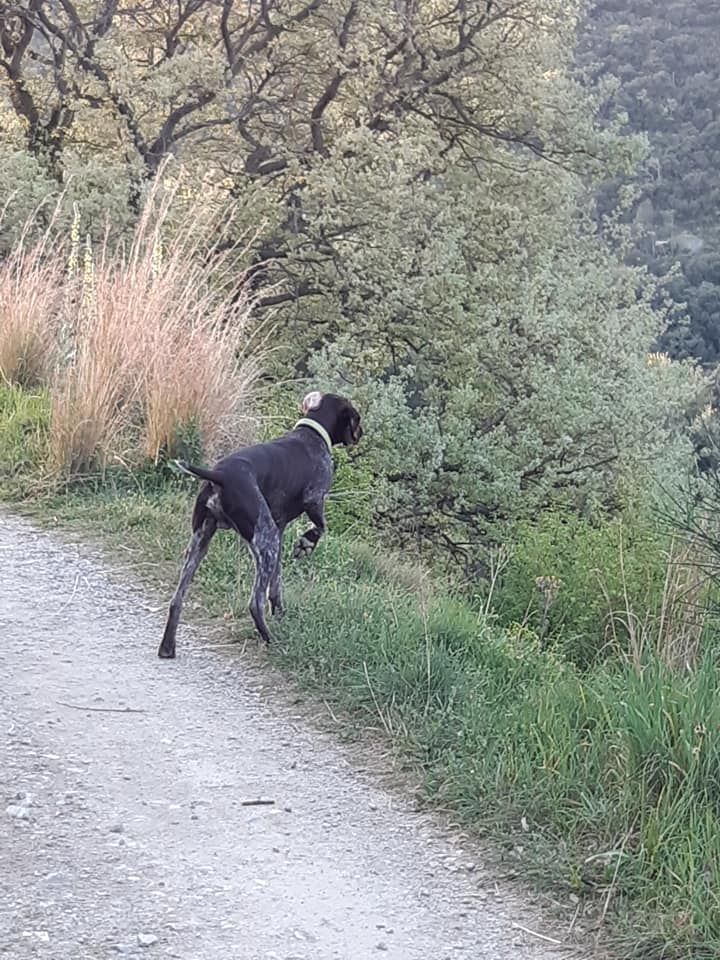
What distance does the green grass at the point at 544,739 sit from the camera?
10.3ft

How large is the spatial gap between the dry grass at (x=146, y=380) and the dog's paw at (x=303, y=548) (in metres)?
1.70

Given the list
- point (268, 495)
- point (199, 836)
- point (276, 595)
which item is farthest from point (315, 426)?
point (199, 836)

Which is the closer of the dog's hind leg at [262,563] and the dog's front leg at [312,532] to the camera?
the dog's hind leg at [262,563]

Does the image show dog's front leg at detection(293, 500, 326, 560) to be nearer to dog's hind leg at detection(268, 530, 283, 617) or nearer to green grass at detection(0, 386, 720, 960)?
green grass at detection(0, 386, 720, 960)

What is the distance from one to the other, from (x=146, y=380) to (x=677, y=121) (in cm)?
3476

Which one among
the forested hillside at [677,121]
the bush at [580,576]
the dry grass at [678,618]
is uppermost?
the forested hillside at [677,121]

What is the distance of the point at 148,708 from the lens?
14.5 ft

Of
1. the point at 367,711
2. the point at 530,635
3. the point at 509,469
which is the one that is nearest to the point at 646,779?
the point at 367,711

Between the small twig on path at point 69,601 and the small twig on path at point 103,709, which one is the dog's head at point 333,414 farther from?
the small twig on path at point 103,709

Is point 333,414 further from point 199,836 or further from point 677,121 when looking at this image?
point 677,121

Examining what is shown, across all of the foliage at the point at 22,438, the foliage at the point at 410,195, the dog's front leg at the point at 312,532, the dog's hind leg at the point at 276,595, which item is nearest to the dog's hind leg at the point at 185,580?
the dog's hind leg at the point at 276,595

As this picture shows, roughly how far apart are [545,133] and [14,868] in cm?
1417

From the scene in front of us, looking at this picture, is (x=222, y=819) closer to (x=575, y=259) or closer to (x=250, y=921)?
(x=250, y=921)

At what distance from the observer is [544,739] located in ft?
12.4
